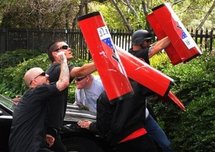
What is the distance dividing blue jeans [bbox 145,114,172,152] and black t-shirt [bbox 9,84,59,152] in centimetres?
131

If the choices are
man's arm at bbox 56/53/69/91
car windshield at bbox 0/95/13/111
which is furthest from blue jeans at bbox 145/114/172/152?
car windshield at bbox 0/95/13/111

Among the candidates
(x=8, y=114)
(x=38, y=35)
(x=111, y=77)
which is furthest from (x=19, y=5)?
(x=111, y=77)

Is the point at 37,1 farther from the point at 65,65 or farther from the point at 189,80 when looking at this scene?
the point at 65,65

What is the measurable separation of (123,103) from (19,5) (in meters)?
14.6

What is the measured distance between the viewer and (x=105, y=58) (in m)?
4.33

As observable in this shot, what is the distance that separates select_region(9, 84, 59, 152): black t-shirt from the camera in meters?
4.38

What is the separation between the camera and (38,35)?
17.1 metres

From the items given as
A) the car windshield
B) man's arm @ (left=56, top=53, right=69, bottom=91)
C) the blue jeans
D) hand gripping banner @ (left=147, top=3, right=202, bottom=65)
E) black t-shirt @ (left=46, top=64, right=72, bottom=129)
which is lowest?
the blue jeans

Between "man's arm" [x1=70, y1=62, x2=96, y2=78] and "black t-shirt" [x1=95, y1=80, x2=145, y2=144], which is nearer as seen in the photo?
"black t-shirt" [x1=95, y1=80, x2=145, y2=144]

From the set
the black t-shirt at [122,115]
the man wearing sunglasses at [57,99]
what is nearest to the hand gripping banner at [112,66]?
the black t-shirt at [122,115]

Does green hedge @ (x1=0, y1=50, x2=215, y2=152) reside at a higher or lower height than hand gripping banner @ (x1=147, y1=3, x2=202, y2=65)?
lower

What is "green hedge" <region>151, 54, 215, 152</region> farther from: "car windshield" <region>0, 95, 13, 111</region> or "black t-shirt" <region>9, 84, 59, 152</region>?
"black t-shirt" <region>9, 84, 59, 152</region>

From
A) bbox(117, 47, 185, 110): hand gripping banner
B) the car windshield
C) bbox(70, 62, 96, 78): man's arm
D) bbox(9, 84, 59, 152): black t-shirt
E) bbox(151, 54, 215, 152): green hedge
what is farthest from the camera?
bbox(151, 54, 215, 152): green hedge

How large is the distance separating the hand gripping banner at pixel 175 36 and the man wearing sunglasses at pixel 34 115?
1332 millimetres
